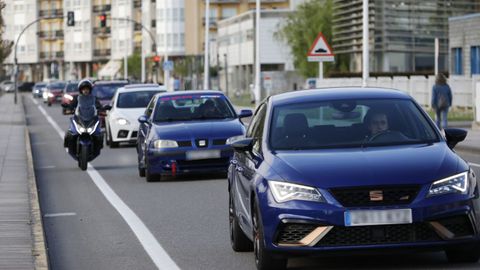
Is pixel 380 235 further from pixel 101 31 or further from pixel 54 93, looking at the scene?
pixel 101 31

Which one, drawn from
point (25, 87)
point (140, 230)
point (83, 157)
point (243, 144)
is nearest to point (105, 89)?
point (83, 157)

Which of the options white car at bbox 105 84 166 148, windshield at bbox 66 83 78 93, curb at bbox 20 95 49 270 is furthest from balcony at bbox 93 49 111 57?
curb at bbox 20 95 49 270

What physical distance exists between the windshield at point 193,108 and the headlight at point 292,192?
12.9m

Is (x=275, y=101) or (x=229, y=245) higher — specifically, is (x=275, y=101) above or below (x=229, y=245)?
above

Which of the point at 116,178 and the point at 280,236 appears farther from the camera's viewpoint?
the point at 116,178

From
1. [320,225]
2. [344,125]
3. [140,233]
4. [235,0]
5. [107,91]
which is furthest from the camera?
[235,0]

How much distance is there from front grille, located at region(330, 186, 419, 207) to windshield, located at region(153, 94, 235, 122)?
1319 cm

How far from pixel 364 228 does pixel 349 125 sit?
150 centimetres

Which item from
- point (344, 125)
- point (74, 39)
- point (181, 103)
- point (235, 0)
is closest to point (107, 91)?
point (181, 103)

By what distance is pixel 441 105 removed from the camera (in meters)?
36.8

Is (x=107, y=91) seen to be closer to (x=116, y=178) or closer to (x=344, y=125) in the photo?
(x=116, y=178)

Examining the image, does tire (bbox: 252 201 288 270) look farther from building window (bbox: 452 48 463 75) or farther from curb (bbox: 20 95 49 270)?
building window (bbox: 452 48 463 75)

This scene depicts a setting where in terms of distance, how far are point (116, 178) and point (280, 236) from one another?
1299cm

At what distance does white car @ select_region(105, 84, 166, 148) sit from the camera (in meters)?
33.1
